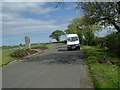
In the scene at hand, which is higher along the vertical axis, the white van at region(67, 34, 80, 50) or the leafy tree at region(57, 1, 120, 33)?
the leafy tree at region(57, 1, 120, 33)

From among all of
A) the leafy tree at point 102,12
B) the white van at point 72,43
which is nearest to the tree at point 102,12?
the leafy tree at point 102,12

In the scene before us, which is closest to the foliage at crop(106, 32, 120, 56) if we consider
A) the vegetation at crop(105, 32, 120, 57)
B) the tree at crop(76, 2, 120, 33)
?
the vegetation at crop(105, 32, 120, 57)

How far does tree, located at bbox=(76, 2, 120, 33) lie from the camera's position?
32.6 m

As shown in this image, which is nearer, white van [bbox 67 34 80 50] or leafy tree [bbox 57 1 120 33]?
leafy tree [bbox 57 1 120 33]

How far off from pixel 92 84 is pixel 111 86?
1117 mm

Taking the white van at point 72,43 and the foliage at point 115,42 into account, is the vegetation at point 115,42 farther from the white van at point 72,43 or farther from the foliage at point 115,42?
the white van at point 72,43

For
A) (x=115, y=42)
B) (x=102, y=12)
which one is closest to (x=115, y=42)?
(x=115, y=42)

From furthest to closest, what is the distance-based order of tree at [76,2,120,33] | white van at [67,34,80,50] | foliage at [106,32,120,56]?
1. white van at [67,34,80,50]
2. foliage at [106,32,120,56]
3. tree at [76,2,120,33]

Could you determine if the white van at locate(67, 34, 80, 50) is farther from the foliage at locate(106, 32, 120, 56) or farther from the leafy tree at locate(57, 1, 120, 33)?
the leafy tree at locate(57, 1, 120, 33)

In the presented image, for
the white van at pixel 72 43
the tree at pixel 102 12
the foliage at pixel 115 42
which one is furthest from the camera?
the white van at pixel 72 43

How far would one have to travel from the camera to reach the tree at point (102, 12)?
3262 cm

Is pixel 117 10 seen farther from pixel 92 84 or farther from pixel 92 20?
pixel 92 84

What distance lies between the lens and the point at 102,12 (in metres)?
33.2

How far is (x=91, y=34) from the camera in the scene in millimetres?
77188
